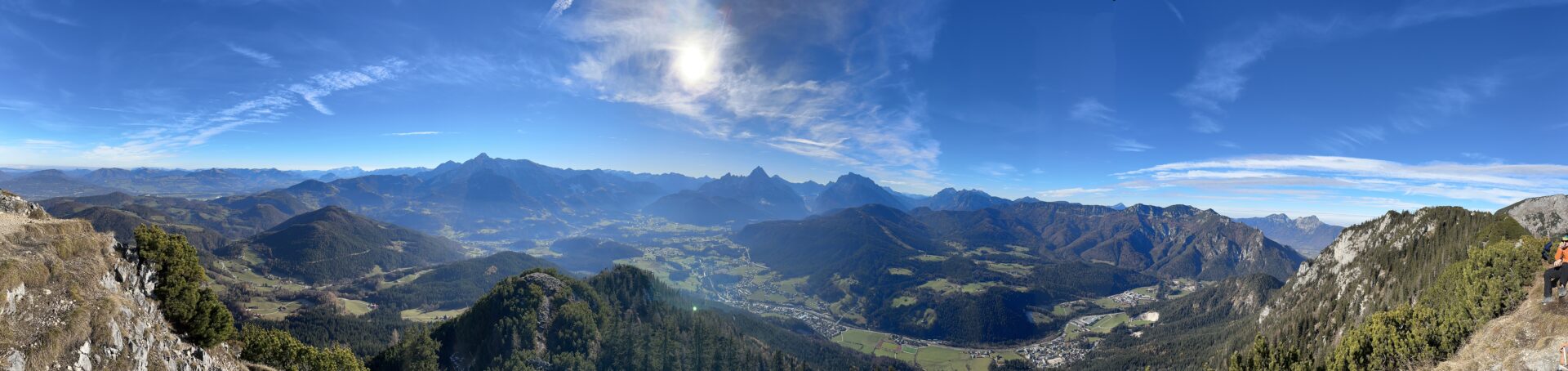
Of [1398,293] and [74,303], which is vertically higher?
[74,303]

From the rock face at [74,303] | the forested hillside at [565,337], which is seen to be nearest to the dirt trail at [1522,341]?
the rock face at [74,303]

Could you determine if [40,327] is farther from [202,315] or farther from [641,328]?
[641,328]

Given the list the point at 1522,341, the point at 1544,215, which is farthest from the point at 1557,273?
the point at 1544,215

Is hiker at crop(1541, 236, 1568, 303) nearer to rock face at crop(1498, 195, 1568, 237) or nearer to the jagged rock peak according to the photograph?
the jagged rock peak

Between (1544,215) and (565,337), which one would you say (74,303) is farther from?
(1544,215)

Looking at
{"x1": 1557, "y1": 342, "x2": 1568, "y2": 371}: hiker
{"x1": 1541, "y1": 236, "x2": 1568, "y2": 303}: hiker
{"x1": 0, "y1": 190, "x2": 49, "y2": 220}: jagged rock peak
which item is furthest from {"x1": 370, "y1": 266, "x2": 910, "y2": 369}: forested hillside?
{"x1": 1541, "y1": 236, "x2": 1568, "y2": 303}: hiker

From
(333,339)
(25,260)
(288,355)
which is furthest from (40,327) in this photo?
(333,339)
